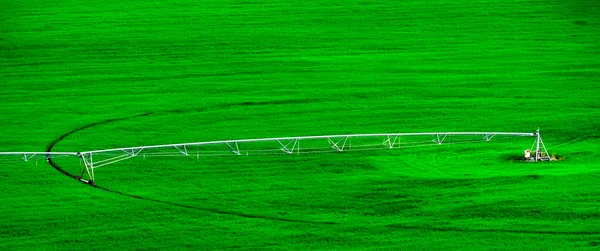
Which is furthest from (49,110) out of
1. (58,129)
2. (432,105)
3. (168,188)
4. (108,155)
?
(432,105)

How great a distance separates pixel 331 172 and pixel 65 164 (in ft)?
29.4

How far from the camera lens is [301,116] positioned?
4541 centimetres

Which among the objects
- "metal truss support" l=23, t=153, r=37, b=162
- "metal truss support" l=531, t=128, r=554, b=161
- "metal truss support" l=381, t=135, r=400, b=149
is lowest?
"metal truss support" l=531, t=128, r=554, b=161

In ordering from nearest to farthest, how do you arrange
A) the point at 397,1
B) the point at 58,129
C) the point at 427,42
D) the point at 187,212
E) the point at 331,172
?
the point at 187,212, the point at 331,172, the point at 58,129, the point at 427,42, the point at 397,1

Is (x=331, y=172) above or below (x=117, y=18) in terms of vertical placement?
below

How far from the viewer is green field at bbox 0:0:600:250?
33625 millimetres

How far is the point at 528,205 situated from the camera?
34.8 meters

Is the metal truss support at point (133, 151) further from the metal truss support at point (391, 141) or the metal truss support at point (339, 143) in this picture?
the metal truss support at point (391, 141)

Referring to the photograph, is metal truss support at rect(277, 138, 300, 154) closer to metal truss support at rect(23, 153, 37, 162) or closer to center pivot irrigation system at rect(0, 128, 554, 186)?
center pivot irrigation system at rect(0, 128, 554, 186)

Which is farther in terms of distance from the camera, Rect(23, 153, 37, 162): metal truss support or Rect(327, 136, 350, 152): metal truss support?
Rect(327, 136, 350, 152): metal truss support

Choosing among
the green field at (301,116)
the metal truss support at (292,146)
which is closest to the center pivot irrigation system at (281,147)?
the metal truss support at (292,146)

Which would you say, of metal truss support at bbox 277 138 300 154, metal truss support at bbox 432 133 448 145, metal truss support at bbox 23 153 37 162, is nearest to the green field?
metal truss support at bbox 23 153 37 162

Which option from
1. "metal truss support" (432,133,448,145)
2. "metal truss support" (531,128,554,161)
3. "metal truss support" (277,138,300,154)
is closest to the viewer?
"metal truss support" (531,128,554,161)

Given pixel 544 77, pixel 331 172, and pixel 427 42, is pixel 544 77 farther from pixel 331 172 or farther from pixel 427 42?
pixel 331 172
